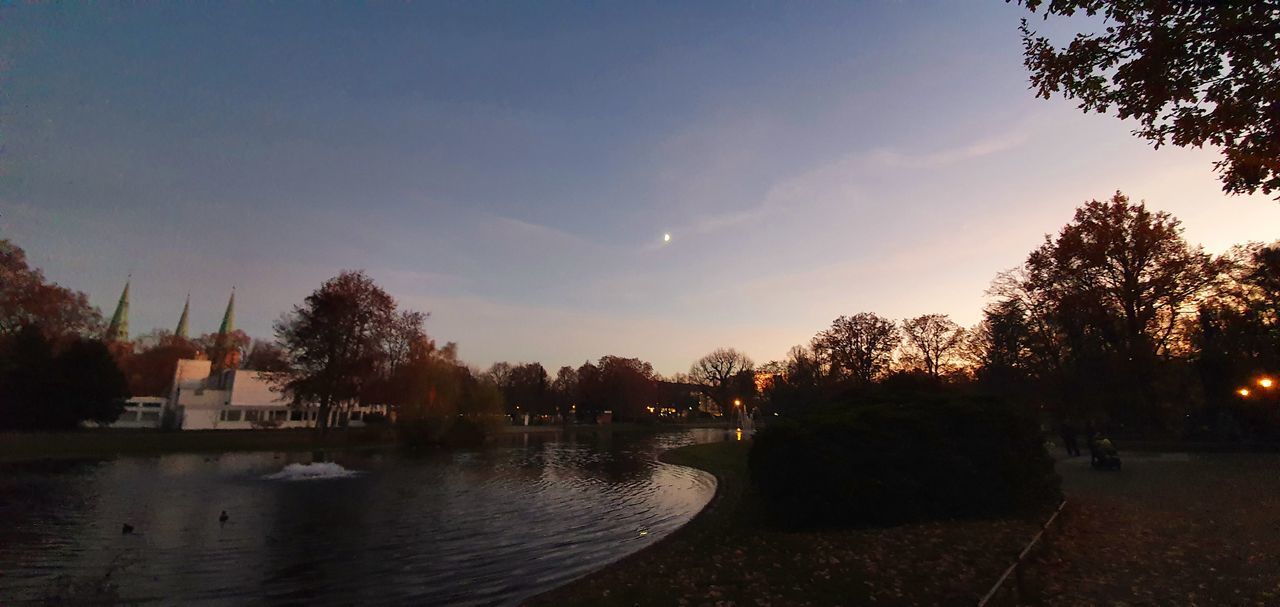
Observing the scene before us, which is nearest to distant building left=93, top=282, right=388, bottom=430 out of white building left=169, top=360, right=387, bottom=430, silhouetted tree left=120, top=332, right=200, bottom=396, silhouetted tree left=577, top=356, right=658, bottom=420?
white building left=169, top=360, right=387, bottom=430

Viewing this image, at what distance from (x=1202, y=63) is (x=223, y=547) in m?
18.5

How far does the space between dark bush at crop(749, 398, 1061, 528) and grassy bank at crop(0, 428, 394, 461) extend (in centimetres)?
3866

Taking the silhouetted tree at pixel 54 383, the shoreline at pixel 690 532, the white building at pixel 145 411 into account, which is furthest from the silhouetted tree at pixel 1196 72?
the white building at pixel 145 411

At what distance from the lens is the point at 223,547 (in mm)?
12984

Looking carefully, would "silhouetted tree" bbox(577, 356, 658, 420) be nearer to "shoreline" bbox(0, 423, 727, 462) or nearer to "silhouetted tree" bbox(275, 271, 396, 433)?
"shoreline" bbox(0, 423, 727, 462)

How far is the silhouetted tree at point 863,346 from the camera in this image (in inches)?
2291

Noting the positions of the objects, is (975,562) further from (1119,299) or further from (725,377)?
(725,377)

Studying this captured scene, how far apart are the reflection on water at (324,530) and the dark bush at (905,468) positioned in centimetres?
369

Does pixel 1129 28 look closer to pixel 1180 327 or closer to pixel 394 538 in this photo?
pixel 394 538

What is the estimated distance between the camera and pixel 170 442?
40.8 m

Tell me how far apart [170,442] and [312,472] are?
2192 centimetres

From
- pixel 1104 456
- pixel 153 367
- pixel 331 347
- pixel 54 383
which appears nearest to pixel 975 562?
pixel 1104 456

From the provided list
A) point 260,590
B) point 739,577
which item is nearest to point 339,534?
point 260,590

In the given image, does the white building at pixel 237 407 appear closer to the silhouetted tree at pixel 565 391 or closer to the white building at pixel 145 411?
the white building at pixel 145 411
